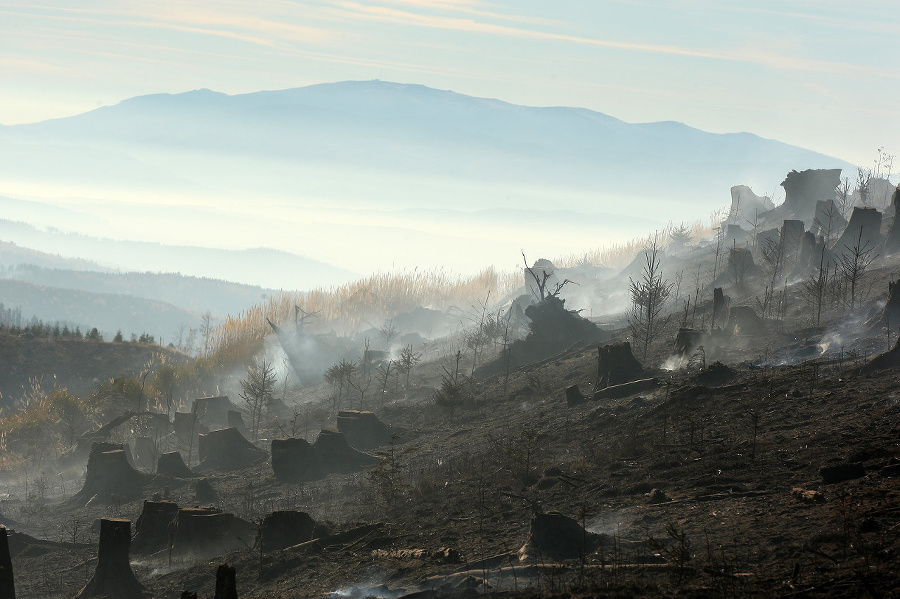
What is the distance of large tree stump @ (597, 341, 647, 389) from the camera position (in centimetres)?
3008

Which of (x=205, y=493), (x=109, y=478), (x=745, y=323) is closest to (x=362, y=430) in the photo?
(x=205, y=493)

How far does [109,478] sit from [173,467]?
7.62 feet

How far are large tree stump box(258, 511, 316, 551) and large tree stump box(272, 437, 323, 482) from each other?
8.70m

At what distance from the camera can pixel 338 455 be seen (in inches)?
1113

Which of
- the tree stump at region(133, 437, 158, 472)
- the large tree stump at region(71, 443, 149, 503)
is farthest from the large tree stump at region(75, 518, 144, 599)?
the tree stump at region(133, 437, 158, 472)

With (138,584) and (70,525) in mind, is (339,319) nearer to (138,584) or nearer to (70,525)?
(70,525)

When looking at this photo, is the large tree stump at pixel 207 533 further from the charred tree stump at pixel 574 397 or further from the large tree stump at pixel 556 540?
the charred tree stump at pixel 574 397

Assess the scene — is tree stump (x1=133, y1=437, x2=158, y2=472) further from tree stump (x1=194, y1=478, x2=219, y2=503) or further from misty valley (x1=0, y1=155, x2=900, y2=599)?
tree stump (x1=194, y1=478, x2=219, y2=503)

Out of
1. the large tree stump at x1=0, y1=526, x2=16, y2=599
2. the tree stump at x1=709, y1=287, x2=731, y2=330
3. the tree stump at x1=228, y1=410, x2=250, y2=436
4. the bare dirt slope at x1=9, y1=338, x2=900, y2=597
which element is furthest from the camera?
the tree stump at x1=228, y1=410, x2=250, y2=436

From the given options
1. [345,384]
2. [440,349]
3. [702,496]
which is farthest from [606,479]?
[440,349]

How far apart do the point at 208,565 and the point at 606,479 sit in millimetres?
9193

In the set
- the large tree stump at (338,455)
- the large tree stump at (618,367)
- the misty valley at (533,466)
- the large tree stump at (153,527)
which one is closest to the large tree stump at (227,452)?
the misty valley at (533,466)

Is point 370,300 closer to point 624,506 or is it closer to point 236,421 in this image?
point 236,421

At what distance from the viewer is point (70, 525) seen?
25953 mm
